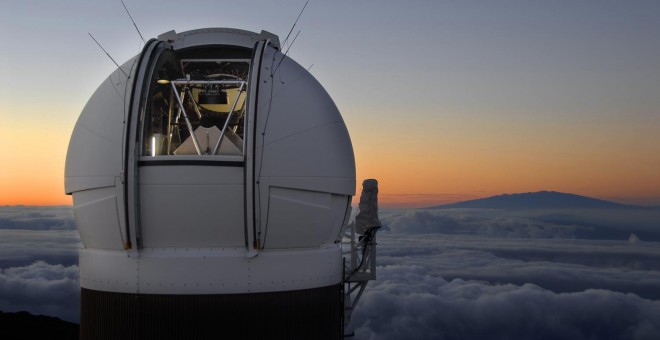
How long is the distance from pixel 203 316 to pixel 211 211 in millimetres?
1809

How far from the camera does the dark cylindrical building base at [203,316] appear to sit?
1217 centimetres

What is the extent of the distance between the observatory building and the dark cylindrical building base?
0.7 inches

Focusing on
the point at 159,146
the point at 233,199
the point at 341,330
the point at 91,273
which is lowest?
the point at 341,330

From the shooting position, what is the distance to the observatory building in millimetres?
12085

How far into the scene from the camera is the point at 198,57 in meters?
15.5

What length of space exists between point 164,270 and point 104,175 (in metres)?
2.02

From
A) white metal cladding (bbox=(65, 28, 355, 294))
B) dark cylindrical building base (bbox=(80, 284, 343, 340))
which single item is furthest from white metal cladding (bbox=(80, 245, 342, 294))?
dark cylindrical building base (bbox=(80, 284, 343, 340))

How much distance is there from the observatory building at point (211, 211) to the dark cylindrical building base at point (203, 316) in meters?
0.02

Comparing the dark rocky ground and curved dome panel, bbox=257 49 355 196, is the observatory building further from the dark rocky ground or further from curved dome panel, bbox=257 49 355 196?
the dark rocky ground

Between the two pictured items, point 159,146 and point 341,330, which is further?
point 341,330

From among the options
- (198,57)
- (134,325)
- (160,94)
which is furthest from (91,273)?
(198,57)

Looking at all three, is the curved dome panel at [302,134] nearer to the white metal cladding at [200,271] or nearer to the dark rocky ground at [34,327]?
the white metal cladding at [200,271]

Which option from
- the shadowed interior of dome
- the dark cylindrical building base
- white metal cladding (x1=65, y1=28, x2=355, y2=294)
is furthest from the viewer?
the shadowed interior of dome

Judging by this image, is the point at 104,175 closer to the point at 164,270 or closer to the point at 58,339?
the point at 164,270
